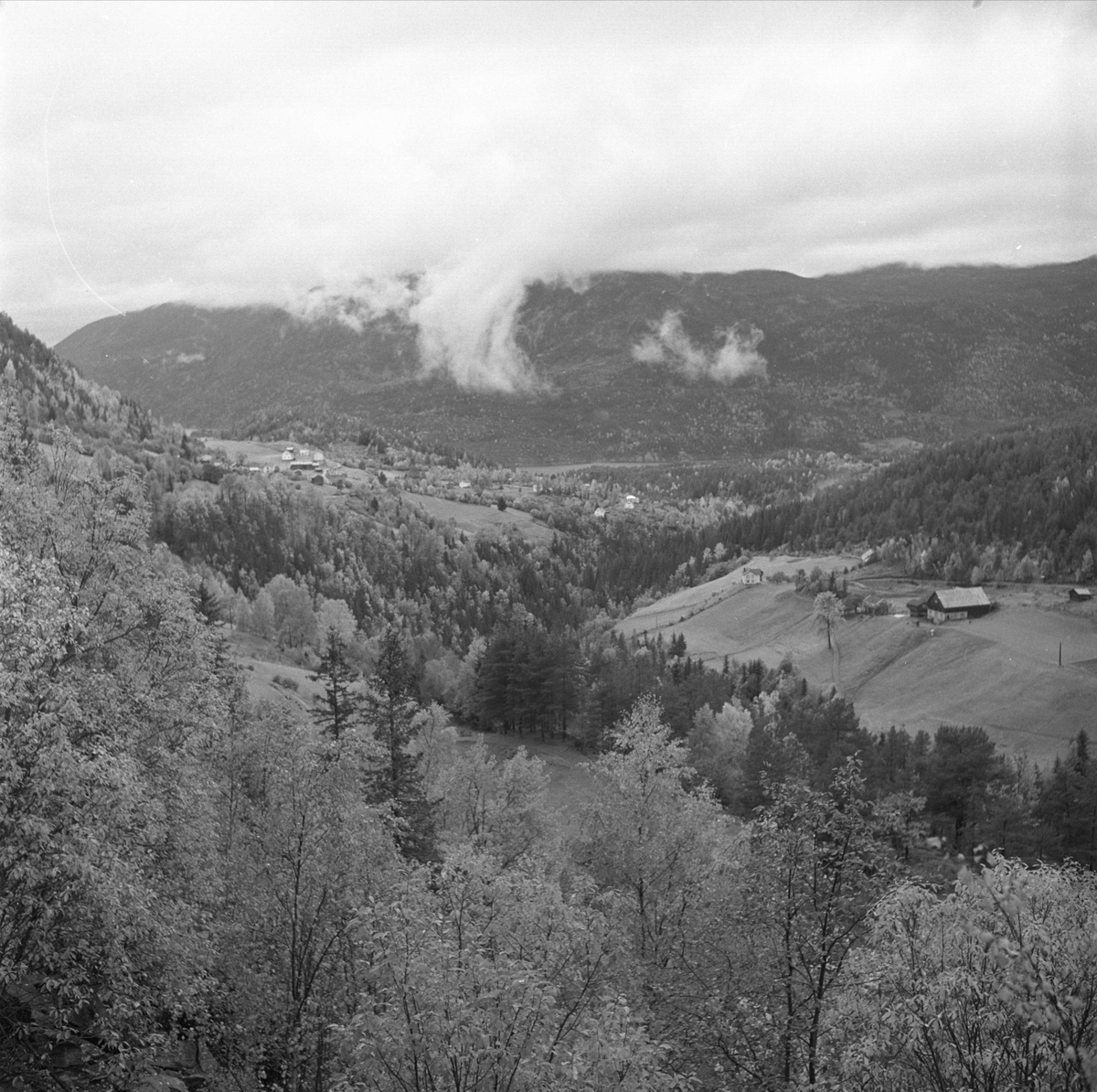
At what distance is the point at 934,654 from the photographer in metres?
132

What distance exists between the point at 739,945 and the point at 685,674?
96.5 meters

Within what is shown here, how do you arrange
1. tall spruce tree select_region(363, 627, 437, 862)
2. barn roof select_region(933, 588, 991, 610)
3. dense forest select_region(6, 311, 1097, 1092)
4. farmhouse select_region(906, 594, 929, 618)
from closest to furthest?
dense forest select_region(6, 311, 1097, 1092), tall spruce tree select_region(363, 627, 437, 862), farmhouse select_region(906, 594, 929, 618), barn roof select_region(933, 588, 991, 610)

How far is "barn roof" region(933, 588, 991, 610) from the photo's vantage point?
147 meters

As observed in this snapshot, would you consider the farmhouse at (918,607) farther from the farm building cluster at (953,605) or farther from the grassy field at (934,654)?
the grassy field at (934,654)

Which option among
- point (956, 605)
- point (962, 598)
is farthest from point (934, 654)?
point (962, 598)

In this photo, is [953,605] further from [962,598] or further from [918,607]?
[918,607]

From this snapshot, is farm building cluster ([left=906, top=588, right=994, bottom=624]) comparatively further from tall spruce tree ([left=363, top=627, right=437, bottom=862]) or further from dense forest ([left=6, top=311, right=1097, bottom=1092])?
dense forest ([left=6, top=311, right=1097, bottom=1092])

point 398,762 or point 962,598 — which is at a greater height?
point 398,762

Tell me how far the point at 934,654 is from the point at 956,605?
751 inches

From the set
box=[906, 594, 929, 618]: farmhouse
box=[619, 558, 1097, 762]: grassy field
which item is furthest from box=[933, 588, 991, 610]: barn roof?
box=[619, 558, 1097, 762]: grassy field

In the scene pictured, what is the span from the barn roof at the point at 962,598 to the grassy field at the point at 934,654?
10.3 feet

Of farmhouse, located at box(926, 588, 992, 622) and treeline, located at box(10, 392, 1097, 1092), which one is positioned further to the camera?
farmhouse, located at box(926, 588, 992, 622)

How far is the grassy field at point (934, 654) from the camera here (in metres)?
113

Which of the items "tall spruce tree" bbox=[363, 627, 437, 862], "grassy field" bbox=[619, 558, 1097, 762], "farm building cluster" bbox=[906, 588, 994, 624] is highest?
"tall spruce tree" bbox=[363, 627, 437, 862]
